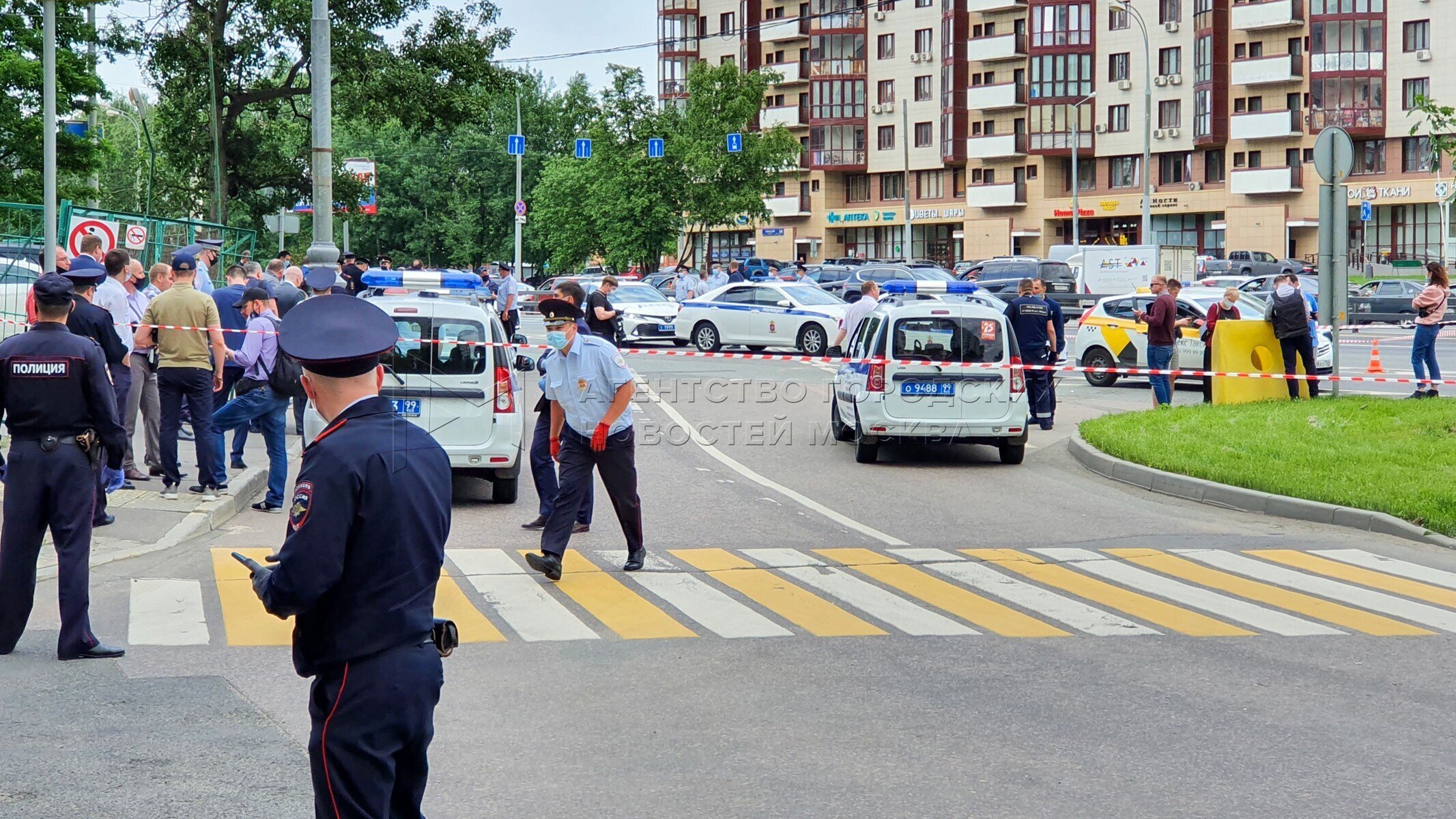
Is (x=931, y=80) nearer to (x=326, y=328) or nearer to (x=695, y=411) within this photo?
(x=695, y=411)

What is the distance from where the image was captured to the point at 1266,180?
71.4 metres

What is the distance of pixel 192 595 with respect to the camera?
904cm

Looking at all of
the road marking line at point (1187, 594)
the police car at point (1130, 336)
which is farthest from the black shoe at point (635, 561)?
the police car at point (1130, 336)

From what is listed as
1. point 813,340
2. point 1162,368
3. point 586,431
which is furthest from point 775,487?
point 813,340

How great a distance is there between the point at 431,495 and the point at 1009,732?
3268mm

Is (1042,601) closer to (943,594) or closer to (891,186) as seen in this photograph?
(943,594)

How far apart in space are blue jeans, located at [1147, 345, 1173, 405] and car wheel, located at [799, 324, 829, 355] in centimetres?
1222

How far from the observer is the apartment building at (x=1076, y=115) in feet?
228

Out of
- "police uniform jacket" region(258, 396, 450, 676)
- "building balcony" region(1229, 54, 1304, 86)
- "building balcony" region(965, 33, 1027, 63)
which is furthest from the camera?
"building balcony" region(965, 33, 1027, 63)

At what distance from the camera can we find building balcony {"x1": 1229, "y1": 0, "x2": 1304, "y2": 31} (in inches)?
2766

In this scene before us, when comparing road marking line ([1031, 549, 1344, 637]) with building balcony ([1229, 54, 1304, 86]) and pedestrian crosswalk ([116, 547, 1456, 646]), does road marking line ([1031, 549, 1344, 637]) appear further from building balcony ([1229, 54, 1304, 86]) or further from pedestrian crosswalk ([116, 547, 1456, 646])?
building balcony ([1229, 54, 1304, 86])

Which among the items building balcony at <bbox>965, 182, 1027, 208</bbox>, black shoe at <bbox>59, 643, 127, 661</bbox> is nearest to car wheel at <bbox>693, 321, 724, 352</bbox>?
black shoe at <bbox>59, 643, 127, 661</bbox>

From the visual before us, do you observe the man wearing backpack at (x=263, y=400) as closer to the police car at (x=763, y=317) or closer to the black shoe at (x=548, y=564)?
the black shoe at (x=548, y=564)

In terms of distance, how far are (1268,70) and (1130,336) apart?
51149 mm
